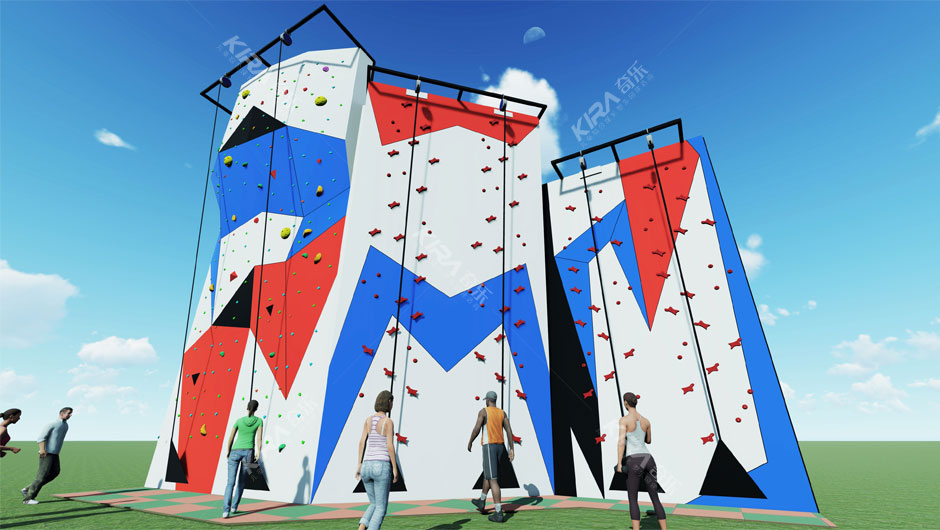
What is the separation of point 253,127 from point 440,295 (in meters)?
5.50

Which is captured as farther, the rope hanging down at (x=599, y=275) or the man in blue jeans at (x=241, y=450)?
the rope hanging down at (x=599, y=275)

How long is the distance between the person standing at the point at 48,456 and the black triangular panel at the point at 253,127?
5.85 m

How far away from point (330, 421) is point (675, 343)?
5631 millimetres

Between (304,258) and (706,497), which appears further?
(304,258)

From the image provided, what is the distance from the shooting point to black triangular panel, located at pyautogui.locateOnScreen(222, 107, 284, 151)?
8.72 metres

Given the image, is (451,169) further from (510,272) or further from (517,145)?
(510,272)

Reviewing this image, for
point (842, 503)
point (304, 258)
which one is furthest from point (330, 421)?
point (842, 503)

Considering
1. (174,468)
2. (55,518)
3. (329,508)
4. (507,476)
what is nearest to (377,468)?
(329,508)

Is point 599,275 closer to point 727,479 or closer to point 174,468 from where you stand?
point 727,479

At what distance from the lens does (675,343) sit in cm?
701

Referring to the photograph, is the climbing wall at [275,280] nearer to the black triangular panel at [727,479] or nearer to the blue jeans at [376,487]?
the blue jeans at [376,487]

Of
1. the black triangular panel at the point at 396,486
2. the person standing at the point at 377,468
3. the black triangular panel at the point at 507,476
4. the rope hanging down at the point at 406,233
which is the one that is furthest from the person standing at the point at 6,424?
the black triangular panel at the point at 507,476

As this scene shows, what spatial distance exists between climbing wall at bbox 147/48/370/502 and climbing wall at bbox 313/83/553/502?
1.24 ft

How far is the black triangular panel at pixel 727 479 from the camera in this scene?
605 cm
